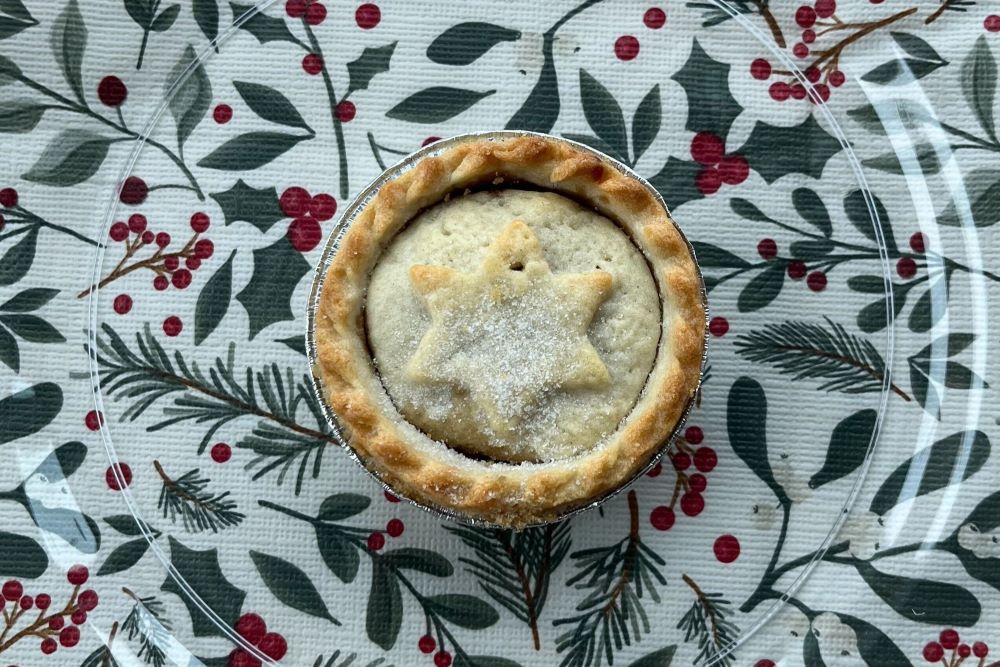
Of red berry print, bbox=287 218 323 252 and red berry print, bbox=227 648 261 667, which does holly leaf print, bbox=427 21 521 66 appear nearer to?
red berry print, bbox=287 218 323 252

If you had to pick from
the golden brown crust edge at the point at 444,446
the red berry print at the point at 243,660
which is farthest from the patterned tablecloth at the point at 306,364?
the golden brown crust edge at the point at 444,446

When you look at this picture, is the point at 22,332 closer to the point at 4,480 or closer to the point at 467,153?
the point at 4,480

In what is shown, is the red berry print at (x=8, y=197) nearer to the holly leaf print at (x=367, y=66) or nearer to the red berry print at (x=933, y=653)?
the holly leaf print at (x=367, y=66)

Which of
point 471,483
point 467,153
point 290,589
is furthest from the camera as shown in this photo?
point 290,589

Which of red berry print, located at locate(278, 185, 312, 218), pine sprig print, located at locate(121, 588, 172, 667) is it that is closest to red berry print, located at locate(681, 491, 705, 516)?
red berry print, located at locate(278, 185, 312, 218)

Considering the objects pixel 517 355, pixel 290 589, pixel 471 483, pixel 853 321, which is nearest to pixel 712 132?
pixel 853 321

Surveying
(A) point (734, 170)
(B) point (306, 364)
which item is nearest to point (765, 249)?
(A) point (734, 170)
